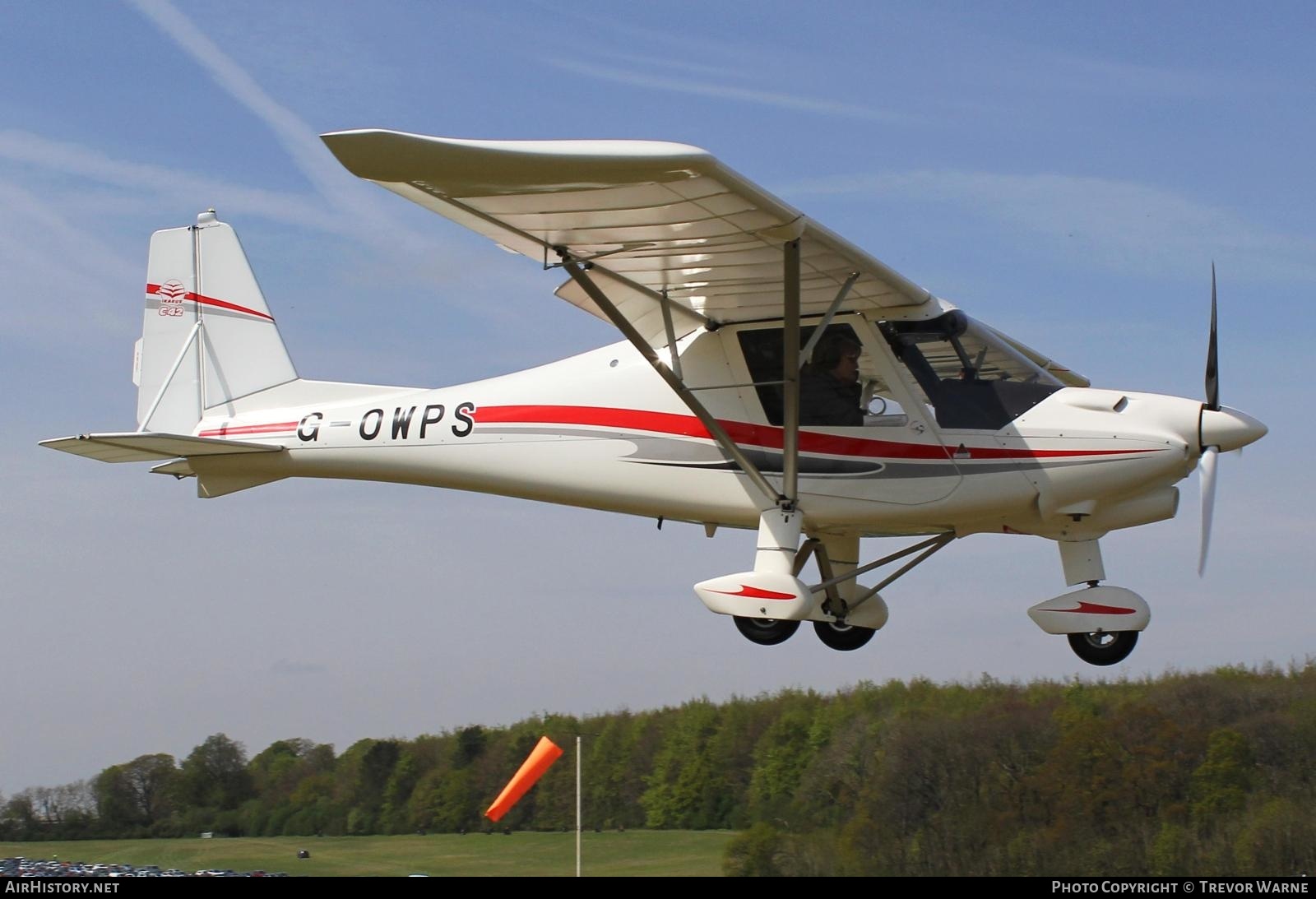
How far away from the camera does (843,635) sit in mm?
12281

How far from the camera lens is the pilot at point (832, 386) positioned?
1083cm

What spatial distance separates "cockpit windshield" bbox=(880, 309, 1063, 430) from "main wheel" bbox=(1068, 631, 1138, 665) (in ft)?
6.21

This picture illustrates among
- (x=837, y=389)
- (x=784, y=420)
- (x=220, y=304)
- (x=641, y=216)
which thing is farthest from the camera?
(x=220, y=304)

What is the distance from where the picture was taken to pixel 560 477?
466 inches

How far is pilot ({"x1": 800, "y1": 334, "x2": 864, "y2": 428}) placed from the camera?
1083 cm

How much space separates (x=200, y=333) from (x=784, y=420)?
7128mm

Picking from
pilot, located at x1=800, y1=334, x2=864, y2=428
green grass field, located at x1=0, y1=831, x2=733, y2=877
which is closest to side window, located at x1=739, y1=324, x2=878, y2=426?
pilot, located at x1=800, y1=334, x2=864, y2=428

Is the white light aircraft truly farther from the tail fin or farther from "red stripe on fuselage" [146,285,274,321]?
"red stripe on fuselage" [146,285,274,321]

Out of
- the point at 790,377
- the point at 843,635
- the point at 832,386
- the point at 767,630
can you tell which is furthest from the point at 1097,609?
the point at 790,377

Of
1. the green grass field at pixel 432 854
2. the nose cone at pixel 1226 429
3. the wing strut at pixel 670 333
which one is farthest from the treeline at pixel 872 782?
the nose cone at pixel 1226 429

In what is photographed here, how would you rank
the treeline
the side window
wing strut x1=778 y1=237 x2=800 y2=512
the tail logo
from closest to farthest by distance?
wing strut x1=778 y1=237 x2=800 y2=512 → the side window → the treeline → the tail logo

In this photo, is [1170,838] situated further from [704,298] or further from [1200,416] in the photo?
[704,298]

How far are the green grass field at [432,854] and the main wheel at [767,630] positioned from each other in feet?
7.29

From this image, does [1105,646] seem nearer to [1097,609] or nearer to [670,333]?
[1097,609]
